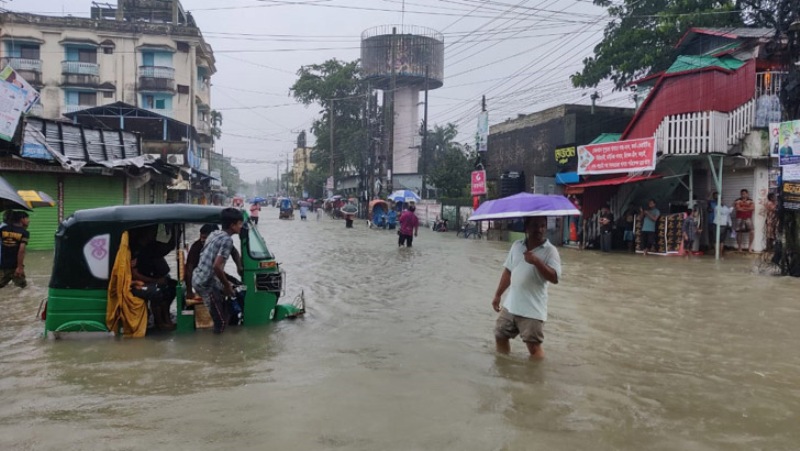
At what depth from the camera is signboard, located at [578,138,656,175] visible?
17609 mm

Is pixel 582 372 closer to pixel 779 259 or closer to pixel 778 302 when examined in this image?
pixel 778 302

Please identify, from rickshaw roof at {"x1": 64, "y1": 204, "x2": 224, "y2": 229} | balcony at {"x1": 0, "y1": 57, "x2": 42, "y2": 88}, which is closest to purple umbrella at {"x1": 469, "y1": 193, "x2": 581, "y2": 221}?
rickshaw roof at {"x1": 64, "y1": 204, "x2": 224, "y2": 229}

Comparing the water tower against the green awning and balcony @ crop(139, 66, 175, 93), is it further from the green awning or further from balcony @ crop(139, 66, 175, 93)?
the green awning

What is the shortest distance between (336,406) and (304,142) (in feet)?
272

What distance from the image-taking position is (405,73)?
184 feet

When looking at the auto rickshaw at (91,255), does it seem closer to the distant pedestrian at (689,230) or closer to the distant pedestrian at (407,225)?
the distant pedestrian at (407,225)

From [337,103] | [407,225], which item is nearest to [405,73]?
[337,103]

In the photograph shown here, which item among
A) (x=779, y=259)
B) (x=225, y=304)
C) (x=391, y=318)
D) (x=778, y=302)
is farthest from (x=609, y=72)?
(x=225, y=304)

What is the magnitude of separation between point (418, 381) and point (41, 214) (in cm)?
1694

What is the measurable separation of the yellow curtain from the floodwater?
0.23m

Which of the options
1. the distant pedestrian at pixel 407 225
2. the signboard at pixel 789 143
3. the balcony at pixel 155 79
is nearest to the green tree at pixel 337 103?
the balcony at pixel 155 79

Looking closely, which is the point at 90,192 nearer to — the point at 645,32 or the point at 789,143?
the point at 789,143

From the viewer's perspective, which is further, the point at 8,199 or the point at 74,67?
the point at 74,67

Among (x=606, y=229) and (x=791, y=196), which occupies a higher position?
(x=791, y=196)
